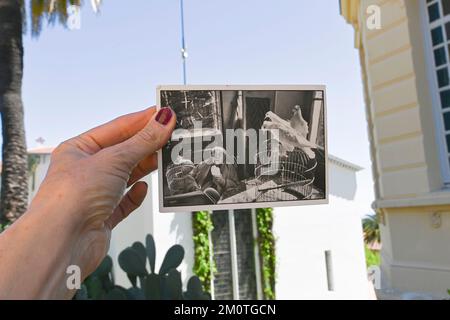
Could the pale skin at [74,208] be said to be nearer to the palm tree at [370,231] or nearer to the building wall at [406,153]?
the building wall at [406,153]

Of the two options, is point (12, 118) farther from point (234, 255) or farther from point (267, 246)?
point (267, 246)

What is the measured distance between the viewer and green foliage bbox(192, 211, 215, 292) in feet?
25.9

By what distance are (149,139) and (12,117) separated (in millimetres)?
4851

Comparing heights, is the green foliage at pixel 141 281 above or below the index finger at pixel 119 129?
below

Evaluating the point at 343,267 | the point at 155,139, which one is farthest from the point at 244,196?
the point at 343,267

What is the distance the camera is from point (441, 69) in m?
3.09

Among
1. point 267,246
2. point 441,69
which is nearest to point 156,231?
point 267,246

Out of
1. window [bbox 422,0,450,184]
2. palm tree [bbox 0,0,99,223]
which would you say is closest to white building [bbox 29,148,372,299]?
palm tree [bbox 0,0,99,223]

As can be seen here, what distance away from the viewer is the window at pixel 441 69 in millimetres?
3053

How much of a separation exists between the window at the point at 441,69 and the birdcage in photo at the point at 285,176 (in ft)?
8.16

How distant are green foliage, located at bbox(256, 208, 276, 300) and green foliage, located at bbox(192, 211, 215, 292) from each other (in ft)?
3.95

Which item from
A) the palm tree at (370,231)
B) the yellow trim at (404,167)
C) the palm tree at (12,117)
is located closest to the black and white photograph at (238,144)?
the yellow trim at (404,167)
